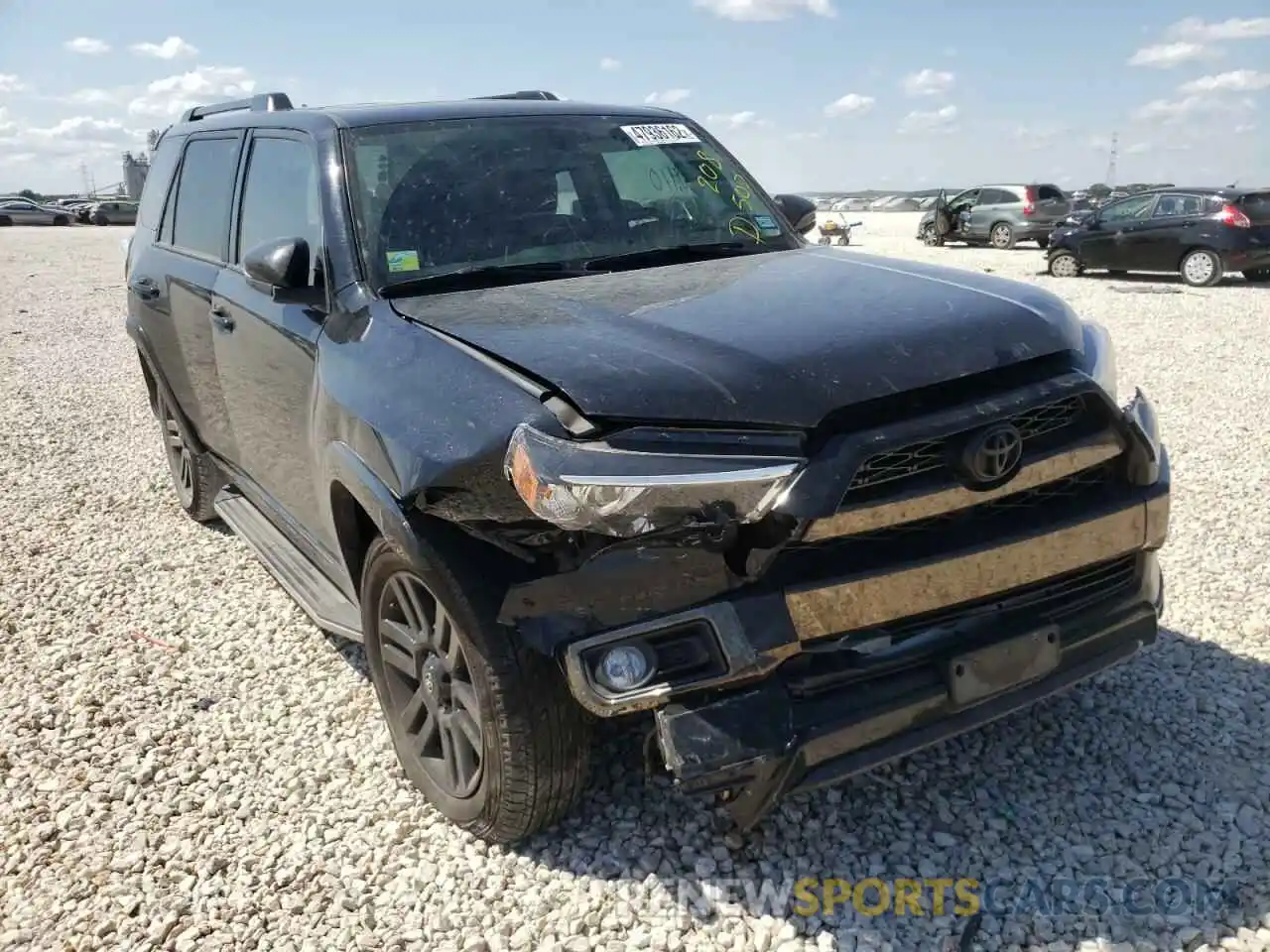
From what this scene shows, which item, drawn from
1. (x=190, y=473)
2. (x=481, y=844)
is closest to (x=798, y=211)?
Answer: (x=481, y=844)

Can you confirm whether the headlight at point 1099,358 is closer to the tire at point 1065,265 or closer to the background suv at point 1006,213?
the tire at point 1065,265

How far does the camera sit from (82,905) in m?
2.74

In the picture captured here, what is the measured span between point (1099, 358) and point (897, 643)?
3.46ft

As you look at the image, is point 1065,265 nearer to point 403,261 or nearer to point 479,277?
point 479,277

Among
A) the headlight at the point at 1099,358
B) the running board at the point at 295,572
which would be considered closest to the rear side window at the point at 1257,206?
the headlight at the point at 1099,358

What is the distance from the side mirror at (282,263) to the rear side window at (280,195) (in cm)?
7

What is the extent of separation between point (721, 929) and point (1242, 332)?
11.4m

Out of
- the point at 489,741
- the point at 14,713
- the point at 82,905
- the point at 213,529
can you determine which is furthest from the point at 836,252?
the point at 213,529

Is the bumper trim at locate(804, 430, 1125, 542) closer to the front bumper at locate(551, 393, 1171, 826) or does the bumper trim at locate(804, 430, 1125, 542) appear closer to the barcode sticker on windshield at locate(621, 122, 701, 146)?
the front bumper at locate(551, 393, 1171, 826)

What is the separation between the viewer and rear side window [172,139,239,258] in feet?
14.1

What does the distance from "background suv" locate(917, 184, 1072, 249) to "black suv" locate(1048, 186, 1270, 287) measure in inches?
259

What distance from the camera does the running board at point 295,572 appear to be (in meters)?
3.30

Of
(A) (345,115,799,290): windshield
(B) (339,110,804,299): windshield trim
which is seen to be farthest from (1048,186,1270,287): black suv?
(A) (345,115,799,290): windshield

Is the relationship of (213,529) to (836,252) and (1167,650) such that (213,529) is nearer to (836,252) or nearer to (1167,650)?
(836,252)
